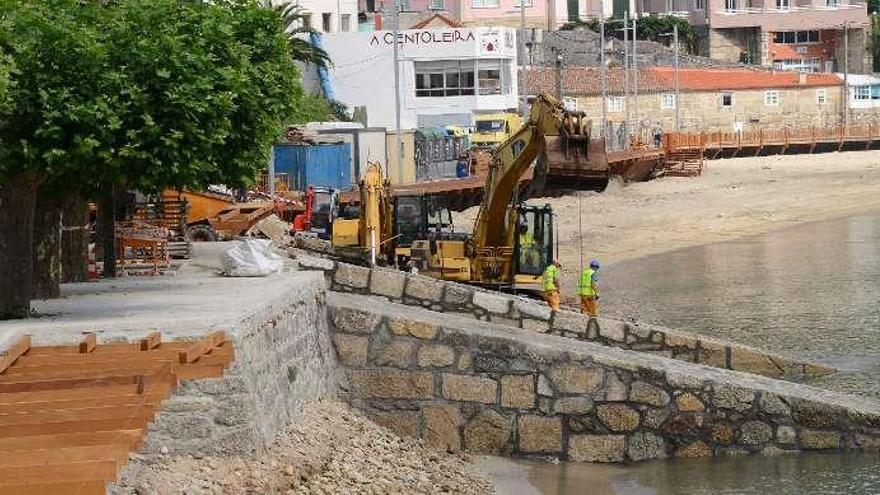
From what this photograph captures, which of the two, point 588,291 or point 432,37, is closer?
point 588,291

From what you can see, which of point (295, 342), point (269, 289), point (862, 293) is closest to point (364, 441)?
point (295, 342)

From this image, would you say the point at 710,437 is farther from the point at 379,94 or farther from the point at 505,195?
the point at 379,94

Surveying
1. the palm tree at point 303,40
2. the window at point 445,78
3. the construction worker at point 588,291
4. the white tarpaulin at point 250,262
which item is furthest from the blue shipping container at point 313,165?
the white tarpaulin at point 250,262

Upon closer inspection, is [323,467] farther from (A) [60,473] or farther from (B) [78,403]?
(A) [60,473]

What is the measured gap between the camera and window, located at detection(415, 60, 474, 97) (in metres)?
79.1

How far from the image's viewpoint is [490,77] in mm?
80250

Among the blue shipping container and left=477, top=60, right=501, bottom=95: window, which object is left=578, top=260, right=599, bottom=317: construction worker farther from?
left=477, top=60, right=501, bottom=95: window

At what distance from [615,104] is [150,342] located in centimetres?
8219

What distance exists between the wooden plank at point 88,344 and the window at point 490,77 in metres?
65.3

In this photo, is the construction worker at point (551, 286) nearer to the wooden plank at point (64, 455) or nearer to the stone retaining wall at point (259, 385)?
the stone retaining wall at point (259, 385)

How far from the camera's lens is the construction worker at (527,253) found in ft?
107

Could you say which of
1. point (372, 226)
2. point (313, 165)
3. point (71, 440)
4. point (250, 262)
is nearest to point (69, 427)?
point (71, 440)

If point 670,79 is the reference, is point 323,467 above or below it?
below

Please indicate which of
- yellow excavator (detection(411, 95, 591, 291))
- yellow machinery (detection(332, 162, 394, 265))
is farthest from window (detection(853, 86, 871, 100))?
yellow excavator (detection(411, 95, 591, 291))
